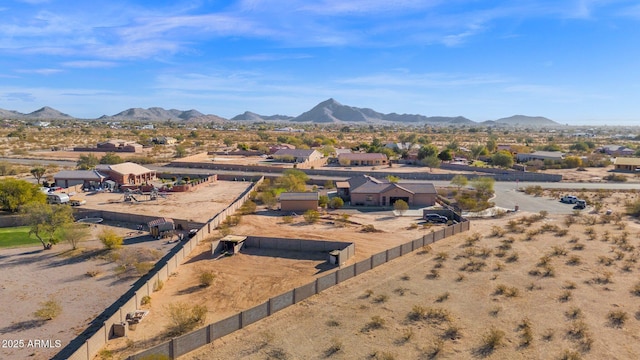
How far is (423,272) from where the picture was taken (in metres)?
30.3

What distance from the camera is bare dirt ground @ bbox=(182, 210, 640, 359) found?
20625 millimetres

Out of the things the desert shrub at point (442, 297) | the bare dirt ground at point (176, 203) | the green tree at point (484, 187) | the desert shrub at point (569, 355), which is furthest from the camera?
the green tree at point (484, 187)

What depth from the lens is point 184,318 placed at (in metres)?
22.8

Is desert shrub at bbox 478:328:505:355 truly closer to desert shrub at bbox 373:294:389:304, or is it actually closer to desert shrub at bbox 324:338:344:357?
desert shrub at bbox 373:294:389:304

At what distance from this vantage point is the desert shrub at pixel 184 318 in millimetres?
22547

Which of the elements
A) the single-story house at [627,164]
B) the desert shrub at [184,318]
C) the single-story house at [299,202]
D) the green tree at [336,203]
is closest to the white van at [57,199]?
the single-story house at [299,202]

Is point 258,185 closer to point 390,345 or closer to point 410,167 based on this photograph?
point 410,167

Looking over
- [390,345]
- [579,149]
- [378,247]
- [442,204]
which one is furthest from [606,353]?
[579,149]

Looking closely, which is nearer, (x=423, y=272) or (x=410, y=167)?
(x=423, y=272)

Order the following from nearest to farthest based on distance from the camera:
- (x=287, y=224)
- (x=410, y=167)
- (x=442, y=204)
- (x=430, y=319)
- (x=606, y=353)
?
(x=606, y=353)
(x=430, y=319)
(x=287, y=224)
(x=442, y=204)
(x=410, y=167)

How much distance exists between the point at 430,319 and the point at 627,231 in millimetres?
28008

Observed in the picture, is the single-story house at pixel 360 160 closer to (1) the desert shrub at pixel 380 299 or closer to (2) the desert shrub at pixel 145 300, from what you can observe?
(1) the desert shrub at pixel 380 299

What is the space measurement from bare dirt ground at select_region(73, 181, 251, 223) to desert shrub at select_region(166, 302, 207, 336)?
2173 centimetres

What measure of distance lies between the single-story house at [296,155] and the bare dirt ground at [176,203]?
2879 cm
